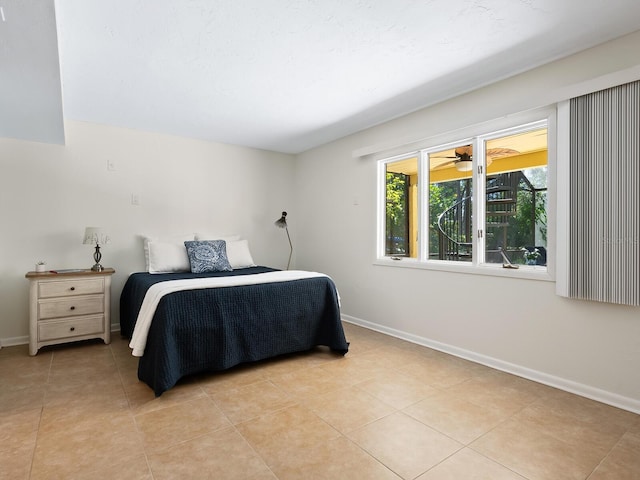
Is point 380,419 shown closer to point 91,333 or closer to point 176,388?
point 176,388

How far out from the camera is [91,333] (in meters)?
3.39

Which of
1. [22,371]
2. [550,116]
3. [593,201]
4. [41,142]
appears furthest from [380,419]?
[41,142]

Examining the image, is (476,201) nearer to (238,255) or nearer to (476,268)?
(476,268)

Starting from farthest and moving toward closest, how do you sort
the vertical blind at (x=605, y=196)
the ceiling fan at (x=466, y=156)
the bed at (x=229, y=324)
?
the ceiling fan at (x=466, y=156)
the bed at (x=229, y=324)
the vertical blind at (x=605, y=196)

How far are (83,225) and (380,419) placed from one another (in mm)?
3504

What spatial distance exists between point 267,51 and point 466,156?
Answer: 1.91 m

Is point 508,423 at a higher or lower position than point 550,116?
lower

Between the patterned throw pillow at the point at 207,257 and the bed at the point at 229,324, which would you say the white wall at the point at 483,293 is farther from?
the patterned throw pillow at the point at 207,257

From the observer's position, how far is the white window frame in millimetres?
2496

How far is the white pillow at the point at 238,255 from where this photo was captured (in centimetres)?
417

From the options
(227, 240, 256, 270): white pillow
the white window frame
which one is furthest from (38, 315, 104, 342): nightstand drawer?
the white window frame

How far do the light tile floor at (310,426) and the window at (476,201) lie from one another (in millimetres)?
989

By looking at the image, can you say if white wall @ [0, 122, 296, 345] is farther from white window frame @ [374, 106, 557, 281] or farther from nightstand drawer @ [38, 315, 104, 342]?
white window frame @ [374, 106, 557, 281]

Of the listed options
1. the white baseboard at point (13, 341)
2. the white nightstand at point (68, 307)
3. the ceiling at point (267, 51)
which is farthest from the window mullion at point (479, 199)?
the white baseboard at point (13, 341)
